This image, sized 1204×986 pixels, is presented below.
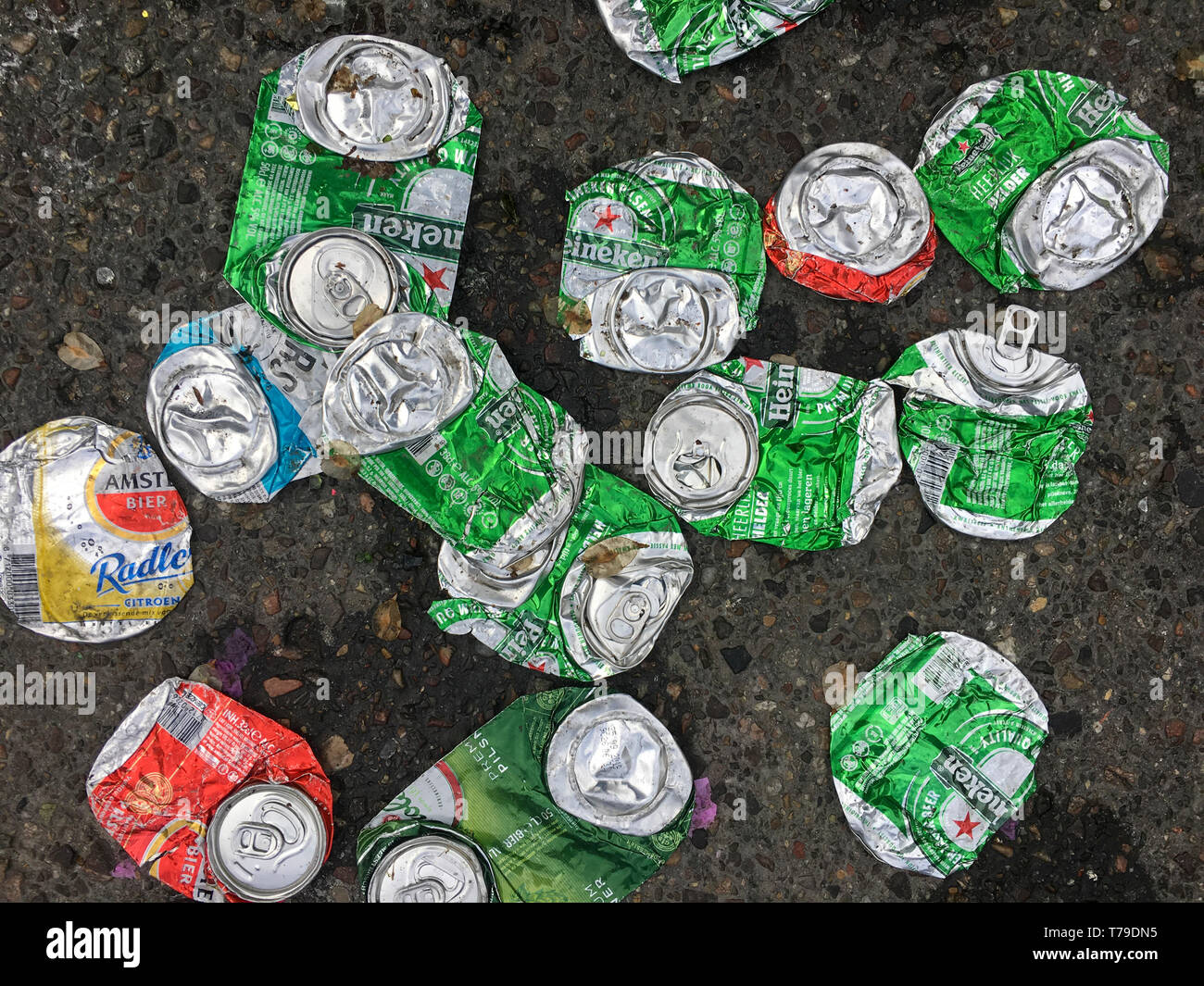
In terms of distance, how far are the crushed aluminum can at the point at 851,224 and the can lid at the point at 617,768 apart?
0.98m

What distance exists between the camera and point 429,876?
1566 millimetres

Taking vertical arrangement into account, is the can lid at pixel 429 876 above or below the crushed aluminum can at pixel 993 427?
below

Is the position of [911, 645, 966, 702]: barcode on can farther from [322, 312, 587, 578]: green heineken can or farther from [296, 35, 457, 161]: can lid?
[296, 35, 457, 161]: can lid

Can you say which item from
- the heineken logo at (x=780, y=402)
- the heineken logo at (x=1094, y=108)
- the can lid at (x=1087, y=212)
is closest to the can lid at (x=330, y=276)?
the heineken logo at (x=780, y=402)

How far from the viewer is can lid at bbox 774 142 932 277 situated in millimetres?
1571

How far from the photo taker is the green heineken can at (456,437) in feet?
4.89

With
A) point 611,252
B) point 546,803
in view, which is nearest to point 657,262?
point 611,252

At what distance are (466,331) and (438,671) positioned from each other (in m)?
0.71

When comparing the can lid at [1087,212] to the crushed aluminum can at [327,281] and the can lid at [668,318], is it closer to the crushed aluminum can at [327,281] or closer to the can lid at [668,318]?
the can lid at [668,318]

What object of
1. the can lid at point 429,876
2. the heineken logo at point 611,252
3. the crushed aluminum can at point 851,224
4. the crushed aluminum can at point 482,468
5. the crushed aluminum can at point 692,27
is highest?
the crushed aluminum can at point 692,27

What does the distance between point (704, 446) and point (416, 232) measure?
2.38 ft

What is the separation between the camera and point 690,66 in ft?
5.15

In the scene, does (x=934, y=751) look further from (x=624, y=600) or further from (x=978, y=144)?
(x=978, y=144)

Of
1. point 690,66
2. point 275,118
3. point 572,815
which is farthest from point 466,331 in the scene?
point 572,815
